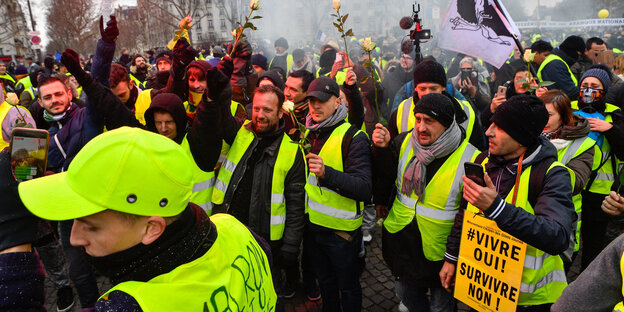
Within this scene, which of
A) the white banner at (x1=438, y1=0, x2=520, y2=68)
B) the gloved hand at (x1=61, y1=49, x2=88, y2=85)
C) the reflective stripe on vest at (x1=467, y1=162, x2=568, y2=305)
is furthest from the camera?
the white banner at (x1=438, y1=0, x2=520, y2=68)

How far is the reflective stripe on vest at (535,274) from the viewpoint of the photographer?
2152 millimetres

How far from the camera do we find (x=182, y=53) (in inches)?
139

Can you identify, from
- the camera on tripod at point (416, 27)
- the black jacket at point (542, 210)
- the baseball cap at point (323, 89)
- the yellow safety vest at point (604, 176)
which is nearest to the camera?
the black jacket at point (542, 210)

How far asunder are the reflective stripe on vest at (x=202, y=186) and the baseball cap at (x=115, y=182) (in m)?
1.87

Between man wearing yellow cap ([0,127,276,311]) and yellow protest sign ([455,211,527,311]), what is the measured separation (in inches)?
60.6

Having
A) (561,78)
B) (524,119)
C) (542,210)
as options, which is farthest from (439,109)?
(561,78)

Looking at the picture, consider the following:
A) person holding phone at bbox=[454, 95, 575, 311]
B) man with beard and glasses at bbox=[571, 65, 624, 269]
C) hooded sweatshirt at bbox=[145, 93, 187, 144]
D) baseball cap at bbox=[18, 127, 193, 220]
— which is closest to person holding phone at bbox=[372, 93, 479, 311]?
person holding phone at bbox=[454, 95, 575, 311]

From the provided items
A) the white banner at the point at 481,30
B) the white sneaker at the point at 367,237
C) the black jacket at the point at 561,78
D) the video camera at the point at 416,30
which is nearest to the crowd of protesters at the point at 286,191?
the white banner at the point at 481,30

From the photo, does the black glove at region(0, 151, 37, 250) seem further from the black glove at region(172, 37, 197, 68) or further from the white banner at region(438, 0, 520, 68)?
the white banner at region(438, 0, 520, 68)

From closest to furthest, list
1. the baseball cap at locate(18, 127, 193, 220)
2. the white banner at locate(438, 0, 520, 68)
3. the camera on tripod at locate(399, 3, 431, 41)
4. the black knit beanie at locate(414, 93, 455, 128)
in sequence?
the baseball cap at locate(18, 127, 193, 220) < the black knit beanie at locate(414, 93, 455, 128) < the white banner at locate(438, 0, 520, 68) < the camera on tripod at locate(399, 3, 431, 41)

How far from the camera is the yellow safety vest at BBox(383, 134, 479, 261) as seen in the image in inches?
102

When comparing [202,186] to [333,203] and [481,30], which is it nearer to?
[333,203]

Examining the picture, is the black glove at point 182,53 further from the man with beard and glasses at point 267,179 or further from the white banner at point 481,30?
the white banner at point 481,30

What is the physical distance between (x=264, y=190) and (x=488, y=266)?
1.64 metres
